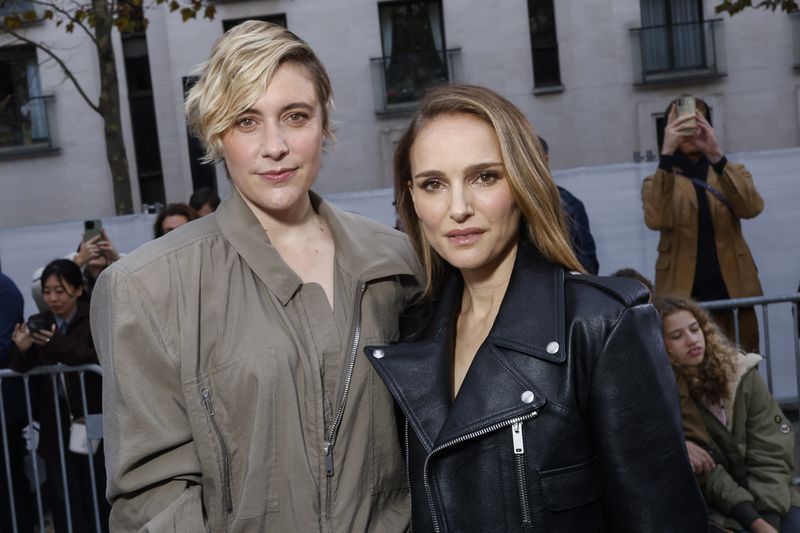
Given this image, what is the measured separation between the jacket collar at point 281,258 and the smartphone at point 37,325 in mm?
3257

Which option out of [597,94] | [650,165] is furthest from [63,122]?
[650,165]

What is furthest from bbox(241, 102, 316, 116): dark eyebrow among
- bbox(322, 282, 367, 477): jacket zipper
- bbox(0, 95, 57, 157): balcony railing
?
bbox(0, 95, 57, 157): balcony railing

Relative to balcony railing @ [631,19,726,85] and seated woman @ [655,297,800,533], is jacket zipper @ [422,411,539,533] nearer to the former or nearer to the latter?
seated woman @ [655,297,800,533]

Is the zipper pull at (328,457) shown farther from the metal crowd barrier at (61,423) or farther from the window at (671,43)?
the window at (671,43)

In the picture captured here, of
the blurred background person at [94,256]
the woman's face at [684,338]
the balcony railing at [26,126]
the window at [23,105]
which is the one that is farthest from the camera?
the window at [23,105]

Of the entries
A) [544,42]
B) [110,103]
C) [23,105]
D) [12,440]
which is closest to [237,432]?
[12,440]

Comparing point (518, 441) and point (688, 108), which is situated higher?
point (688, 108)

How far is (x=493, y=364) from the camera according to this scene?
2.17 m

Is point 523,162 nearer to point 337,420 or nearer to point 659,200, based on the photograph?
point 337,420

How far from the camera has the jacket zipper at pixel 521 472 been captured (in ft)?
6.78

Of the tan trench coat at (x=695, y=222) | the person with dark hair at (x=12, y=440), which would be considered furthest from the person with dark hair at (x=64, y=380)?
the tan trench coat at (x=695, y=222)

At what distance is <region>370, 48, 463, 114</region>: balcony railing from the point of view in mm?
20453

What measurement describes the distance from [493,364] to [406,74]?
62.3ft

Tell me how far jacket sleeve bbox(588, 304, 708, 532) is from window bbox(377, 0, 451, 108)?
61.8ft
